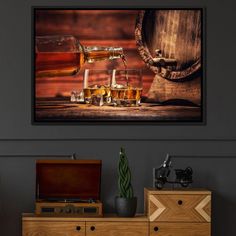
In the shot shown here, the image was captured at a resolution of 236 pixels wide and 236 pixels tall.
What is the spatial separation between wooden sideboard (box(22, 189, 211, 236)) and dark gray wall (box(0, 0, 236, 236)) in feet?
1.08

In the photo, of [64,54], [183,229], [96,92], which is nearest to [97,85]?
[96,92]

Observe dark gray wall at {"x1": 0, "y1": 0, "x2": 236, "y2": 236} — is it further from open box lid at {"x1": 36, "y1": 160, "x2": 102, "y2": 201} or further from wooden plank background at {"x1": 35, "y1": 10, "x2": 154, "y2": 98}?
open box lid at {"x1": 36, "y1": 160, "x2": 102, "y2": 201}

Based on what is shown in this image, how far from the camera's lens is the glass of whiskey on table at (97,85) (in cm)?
529

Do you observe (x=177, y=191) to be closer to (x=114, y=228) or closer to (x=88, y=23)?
(x=114, y=228)

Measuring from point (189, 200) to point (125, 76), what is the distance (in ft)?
3.31

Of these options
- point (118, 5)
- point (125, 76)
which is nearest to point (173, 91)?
point (125, 76)

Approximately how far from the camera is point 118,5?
5305mm

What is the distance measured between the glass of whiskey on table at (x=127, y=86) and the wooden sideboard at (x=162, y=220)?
0.70 m

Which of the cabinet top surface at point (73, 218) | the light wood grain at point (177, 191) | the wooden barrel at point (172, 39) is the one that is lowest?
the cabinet top surface at point (73, 218)

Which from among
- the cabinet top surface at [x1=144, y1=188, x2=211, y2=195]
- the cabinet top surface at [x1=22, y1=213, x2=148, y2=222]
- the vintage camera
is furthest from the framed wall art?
the cabinet top surface at [x1=22, y1=213, x2=148, y2=222]

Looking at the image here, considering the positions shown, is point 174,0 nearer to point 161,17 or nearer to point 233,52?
point 161,17

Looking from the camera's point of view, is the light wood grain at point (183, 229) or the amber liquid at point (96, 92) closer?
the light wood grain at point (183, 229)

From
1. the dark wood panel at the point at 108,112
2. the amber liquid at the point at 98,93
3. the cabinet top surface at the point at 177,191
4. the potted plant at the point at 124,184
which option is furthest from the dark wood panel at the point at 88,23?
the cabinet top surface at the point at 177,191

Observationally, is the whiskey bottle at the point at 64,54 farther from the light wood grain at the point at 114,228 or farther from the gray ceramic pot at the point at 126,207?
the light wood grain at the point at 114,228
